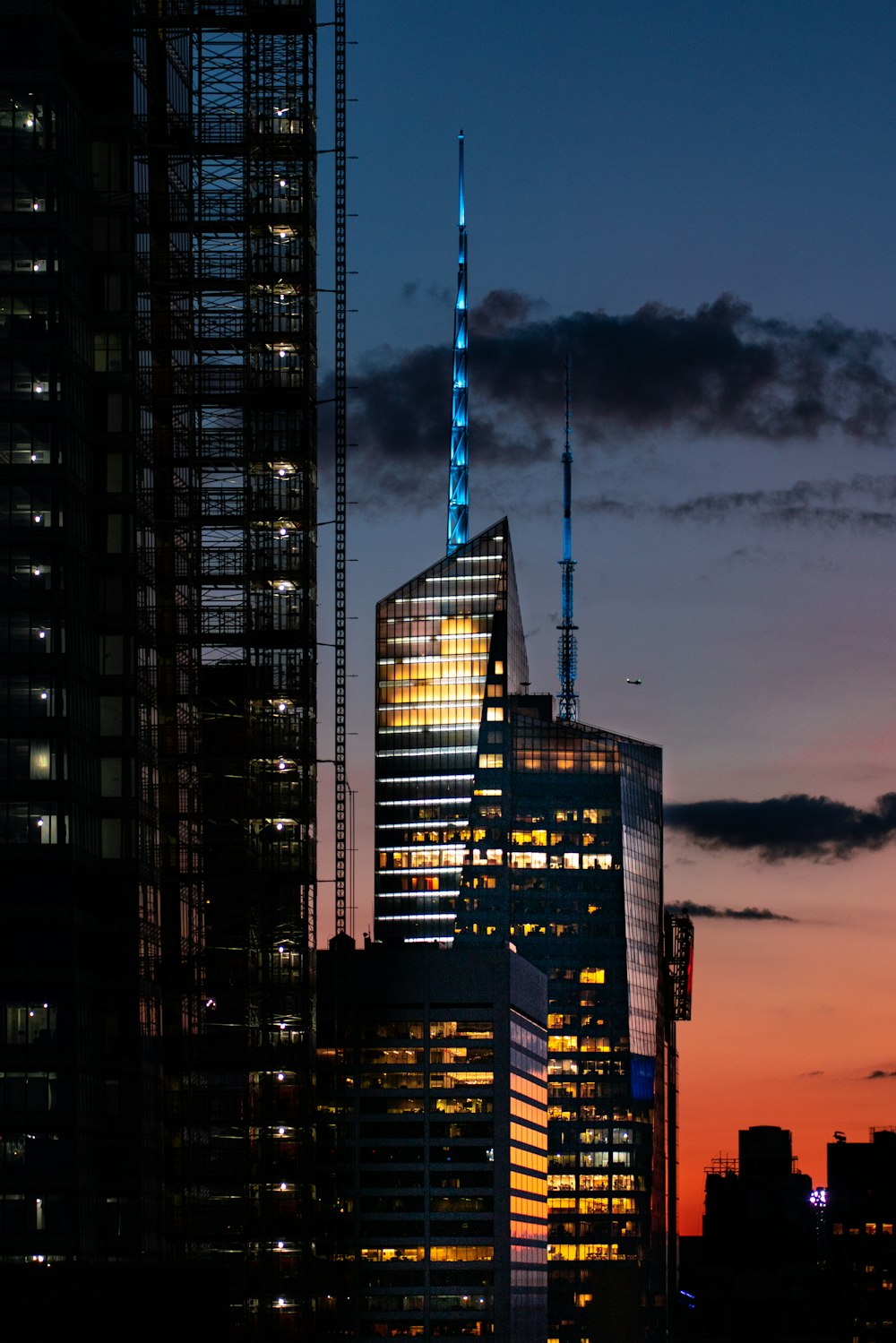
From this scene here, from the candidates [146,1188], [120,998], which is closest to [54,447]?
[120,998]

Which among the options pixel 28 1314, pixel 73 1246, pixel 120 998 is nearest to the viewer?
pixel 28 1314

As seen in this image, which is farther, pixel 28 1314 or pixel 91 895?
pixel 91 895

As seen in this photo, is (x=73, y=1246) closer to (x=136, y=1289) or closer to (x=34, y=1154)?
(x=34, y=1154)

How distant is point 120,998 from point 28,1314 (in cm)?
4078

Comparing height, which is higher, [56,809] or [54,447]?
[54,447]

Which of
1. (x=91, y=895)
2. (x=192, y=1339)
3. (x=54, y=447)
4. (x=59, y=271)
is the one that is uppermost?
(x=59, y=271)

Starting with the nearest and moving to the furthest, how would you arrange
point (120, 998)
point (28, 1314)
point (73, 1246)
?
point (28, 1314)
point (73, 1246)
point (120, 998)

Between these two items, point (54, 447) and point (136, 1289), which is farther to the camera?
point (54, 447)

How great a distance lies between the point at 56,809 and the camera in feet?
641

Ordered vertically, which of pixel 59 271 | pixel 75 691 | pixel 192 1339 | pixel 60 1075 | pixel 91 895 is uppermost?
pixel 59 271

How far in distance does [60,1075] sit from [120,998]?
34.1ft

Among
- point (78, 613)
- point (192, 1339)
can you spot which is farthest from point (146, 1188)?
point (78, 613)

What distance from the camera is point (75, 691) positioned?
197625 millimetres

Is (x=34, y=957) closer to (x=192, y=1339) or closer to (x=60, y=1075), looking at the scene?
(x=60, y=1075)
